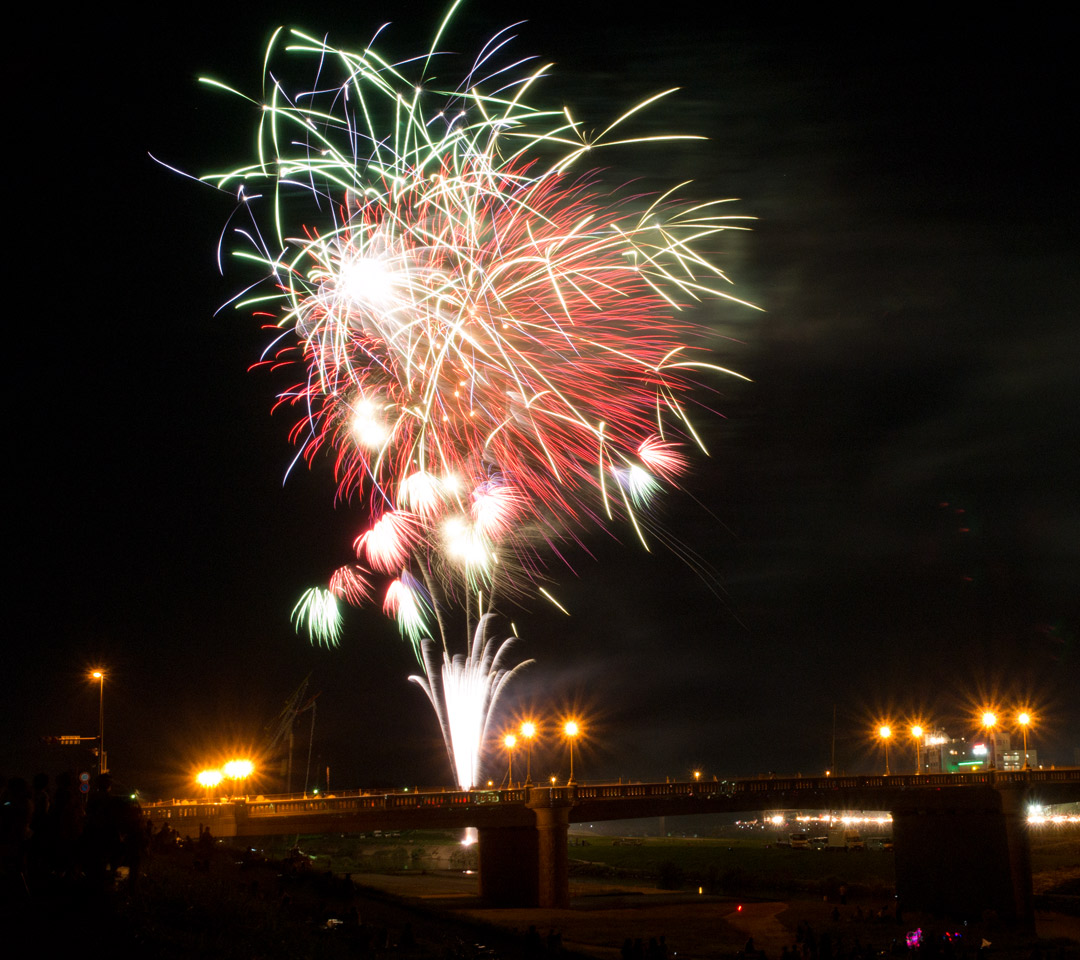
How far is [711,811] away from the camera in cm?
5559

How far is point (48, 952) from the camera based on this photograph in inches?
424

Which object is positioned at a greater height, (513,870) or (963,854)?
(513,870)

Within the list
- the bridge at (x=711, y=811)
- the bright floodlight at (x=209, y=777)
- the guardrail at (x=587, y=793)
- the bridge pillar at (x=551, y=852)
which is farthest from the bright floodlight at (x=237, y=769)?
the bridge pillar at (x=551, y=852)

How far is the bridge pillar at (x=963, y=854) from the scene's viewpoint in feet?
182

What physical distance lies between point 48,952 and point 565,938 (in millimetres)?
30672

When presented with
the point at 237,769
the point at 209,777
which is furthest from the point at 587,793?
the point at 209,777

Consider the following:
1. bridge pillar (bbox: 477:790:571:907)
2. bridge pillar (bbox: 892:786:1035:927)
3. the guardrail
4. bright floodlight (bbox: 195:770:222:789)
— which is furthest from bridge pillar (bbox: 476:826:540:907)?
bridge pillar (bbox: 892:786:1035:927)

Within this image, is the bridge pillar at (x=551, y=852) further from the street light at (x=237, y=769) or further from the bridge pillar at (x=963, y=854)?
the bridge pillar at (x=963, y=854)

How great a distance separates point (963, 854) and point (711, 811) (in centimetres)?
1653

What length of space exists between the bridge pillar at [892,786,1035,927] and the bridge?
0.20 ft

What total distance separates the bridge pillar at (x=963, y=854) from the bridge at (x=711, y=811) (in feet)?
0.20

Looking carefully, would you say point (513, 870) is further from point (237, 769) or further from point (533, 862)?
point (237, 769)

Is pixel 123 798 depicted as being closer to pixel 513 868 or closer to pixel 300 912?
pixel 300 912

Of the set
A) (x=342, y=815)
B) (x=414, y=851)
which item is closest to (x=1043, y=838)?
(x=414, y=851)
